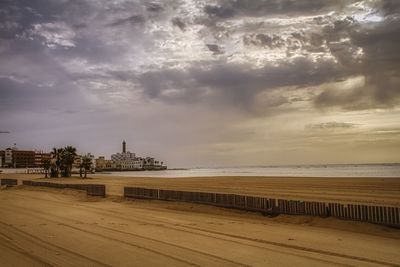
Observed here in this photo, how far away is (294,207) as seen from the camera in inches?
774

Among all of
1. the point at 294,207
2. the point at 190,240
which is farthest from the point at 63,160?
the point at 190,240

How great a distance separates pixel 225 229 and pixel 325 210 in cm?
479

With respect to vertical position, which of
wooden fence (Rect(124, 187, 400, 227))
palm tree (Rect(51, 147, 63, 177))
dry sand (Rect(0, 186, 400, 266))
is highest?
palm tree (Rect(51, 147, 63, 177))

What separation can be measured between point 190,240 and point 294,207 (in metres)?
7.23

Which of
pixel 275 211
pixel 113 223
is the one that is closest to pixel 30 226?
pixel 113 223

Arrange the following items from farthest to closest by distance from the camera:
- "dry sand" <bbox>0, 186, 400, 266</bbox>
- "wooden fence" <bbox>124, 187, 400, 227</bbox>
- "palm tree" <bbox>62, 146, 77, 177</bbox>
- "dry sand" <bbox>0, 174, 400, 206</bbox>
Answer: "palm tree" <bbox>62, 146, 77, 177</bbox>, "dry sand" <bbox>0, 174, 400, 206</bbox>, "wooden fence" <bbox>124, 187, 400, 227</bbox>, "dry sand" <bbox>0, 186, 400, 266</bbox>

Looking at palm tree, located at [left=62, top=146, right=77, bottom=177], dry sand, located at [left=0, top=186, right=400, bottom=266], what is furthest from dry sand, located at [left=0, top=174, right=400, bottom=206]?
palm tree, located at [left=62, top=146, right=77, bottom=177]

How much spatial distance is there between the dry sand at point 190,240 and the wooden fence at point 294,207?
0.40 metres

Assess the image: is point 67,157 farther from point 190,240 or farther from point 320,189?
point 190,240

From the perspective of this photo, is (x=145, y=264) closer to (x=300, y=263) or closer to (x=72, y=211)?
(x=300, y=263)

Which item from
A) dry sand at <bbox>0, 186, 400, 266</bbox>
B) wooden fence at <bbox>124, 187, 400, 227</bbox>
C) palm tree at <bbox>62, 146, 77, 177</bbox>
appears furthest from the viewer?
palm tree at <bbox>62, 146, 77, 177</bbox>

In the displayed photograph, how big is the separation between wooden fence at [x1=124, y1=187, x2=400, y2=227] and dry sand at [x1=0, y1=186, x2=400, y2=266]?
40 centimetres

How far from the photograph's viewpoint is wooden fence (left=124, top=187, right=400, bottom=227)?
16.0 metres

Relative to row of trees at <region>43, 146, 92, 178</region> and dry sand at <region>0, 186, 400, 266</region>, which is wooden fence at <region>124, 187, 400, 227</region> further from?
row of trees at <region>43, 146, 92, 178</region>
